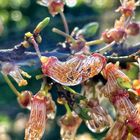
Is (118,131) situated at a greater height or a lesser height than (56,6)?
lesser

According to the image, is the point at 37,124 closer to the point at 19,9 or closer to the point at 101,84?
the point at 101,84

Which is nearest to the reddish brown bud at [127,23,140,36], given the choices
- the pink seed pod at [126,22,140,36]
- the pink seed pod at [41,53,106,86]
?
the pink seed pod at [126,22,140,36]

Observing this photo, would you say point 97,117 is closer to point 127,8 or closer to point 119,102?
point 119,102

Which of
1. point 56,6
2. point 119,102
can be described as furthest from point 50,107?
point 56,6

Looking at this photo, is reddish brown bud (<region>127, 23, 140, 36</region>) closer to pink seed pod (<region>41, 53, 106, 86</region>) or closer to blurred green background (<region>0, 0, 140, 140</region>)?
pink seed pod (<region>41, 53, 106, 86</region>)

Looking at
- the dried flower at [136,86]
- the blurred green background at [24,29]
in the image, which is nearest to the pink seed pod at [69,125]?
the dried flower at [136,86]

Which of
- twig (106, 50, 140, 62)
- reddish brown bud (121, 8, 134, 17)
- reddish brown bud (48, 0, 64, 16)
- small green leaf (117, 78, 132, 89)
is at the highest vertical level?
reddish brown bud (48, 0, 64, 16)
